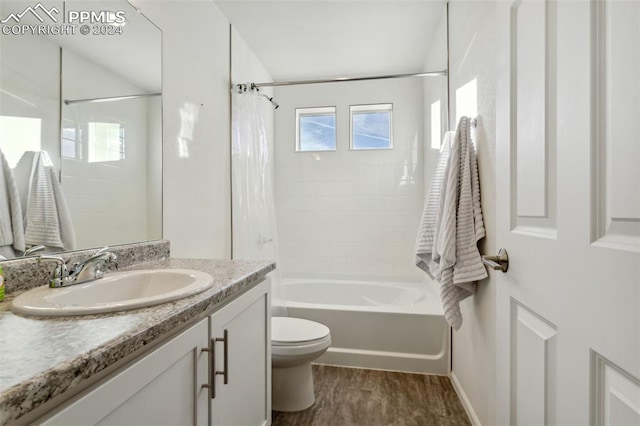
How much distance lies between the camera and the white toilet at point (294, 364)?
168cm

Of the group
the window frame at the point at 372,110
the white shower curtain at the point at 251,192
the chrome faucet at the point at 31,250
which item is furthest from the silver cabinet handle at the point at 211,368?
the window frame at the point at 372,110

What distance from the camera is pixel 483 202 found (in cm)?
145

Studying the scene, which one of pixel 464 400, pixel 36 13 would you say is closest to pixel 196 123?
pixel 36 13

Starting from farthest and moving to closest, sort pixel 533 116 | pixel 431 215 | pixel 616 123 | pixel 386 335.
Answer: pixel 386 335
pixel 431 215
pixel 533 116
pixel 616 123

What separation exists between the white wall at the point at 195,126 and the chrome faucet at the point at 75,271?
564 millimetres

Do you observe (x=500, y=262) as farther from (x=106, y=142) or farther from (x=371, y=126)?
(x=371, y=126)

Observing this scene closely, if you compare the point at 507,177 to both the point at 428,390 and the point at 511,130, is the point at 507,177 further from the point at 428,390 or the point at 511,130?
the point at 428,390

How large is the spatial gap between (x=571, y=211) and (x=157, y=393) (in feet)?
3.07

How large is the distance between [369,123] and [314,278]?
1.71 metres

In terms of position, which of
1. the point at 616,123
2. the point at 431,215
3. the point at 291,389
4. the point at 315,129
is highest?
the point at 315,129

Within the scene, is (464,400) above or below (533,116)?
below

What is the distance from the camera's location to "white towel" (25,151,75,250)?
38.0 inches

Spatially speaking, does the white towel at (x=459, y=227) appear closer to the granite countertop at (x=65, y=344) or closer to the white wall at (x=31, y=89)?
the granite countertop at (x=65, y=344)

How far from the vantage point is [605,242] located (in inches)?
20.8
